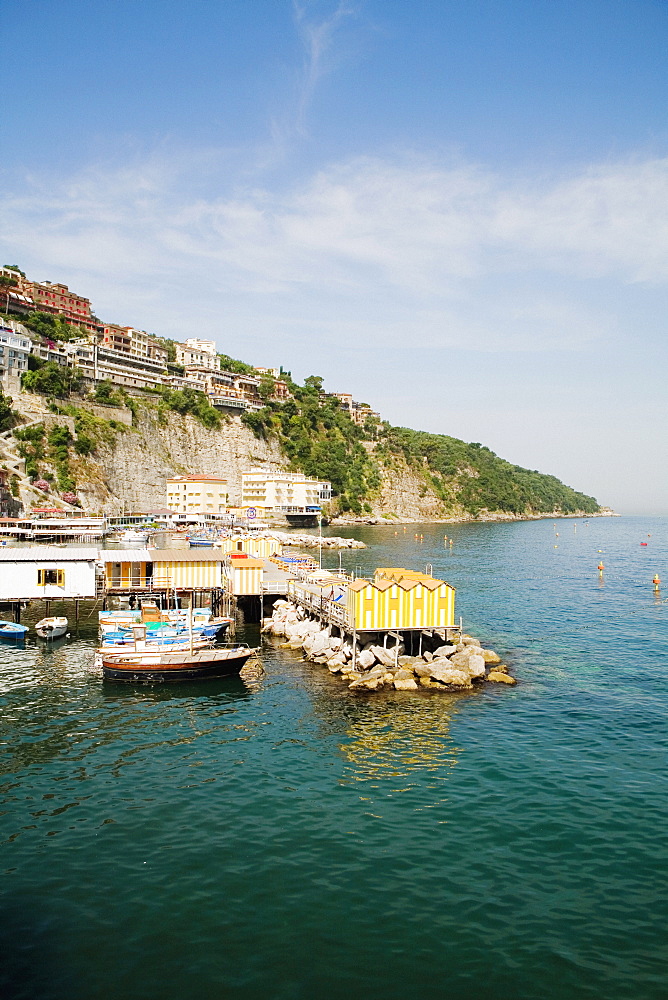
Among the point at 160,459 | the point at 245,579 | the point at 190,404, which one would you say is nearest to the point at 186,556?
the point at 245,579

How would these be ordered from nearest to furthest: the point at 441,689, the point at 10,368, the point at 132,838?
1. the point at 132,838
2. the point at 441,689
3. the point at 10,368

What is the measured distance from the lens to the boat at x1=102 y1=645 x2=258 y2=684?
36.2 meters

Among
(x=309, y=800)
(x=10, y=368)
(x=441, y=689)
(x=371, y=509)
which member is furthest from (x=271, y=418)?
(x=309, y=800)

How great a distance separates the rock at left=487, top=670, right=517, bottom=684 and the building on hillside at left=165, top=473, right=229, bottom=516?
9760 cm

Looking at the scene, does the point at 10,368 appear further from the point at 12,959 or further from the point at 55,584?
the point at 12,959

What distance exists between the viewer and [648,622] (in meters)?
54.0

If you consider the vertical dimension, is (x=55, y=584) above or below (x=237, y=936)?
above

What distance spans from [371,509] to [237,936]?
537 feet

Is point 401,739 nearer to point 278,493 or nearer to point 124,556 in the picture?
point 124,556

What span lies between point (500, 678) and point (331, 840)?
739 inches

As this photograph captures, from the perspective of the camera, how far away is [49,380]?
12244 centimetres

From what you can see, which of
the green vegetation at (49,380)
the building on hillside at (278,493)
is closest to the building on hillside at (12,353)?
the green vegetation at (49,380)

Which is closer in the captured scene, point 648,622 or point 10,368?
point 648,622

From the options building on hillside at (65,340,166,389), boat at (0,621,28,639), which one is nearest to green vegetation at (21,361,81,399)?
building on hillside at (65,340,166,389)
